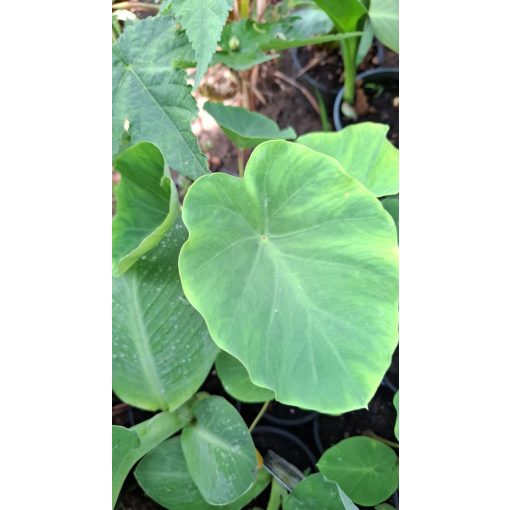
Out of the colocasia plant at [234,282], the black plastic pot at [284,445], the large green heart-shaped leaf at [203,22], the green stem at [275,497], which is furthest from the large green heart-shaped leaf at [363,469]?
the large green heart-shaped leaf at [203,22]

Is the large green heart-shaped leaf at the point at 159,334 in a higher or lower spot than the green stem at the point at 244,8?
lower

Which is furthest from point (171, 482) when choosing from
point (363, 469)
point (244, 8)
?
point (244, 8)

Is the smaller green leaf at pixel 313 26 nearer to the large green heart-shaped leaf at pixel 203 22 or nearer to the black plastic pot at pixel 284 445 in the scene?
the large green heart-shaped leaf at pixel 203 22

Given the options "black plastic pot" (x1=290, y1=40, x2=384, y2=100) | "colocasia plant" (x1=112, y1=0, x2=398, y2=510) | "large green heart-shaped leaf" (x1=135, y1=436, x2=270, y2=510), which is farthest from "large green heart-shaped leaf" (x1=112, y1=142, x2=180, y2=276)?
"black plastic pot" (x1=290, y1=40, x2=384, y2=100)

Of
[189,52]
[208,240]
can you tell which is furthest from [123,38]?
[208,240]

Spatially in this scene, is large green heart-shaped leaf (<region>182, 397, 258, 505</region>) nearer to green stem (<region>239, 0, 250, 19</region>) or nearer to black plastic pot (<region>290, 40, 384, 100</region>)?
green stem (<region>239, 0, 250, 19</region>)
